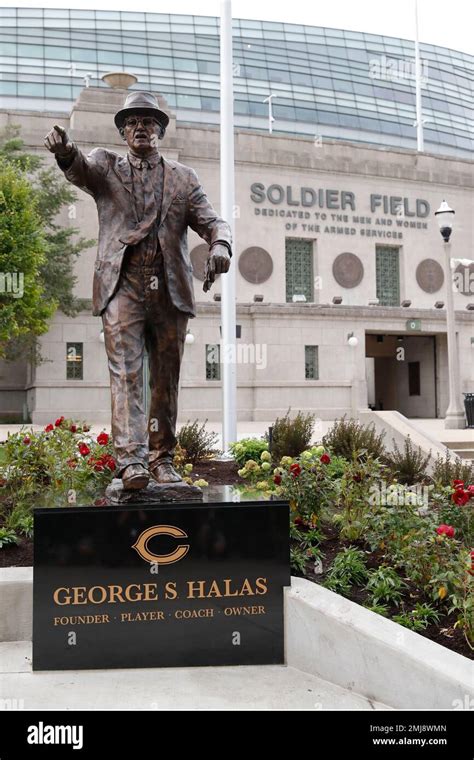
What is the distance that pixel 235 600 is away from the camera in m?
5.18

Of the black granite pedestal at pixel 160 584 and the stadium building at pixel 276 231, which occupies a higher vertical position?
the stadium building at pixel 276 231

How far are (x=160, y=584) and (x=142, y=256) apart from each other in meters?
2.46

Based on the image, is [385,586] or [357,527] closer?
[385,586]

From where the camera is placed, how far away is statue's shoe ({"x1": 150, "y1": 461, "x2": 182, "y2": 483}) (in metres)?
5.85

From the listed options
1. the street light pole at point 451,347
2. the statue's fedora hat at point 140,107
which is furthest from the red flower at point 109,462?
the street light pole at point 451,347

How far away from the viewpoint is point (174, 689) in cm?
466

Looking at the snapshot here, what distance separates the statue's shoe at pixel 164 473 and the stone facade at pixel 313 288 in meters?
23.2

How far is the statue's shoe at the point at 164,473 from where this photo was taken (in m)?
5.85

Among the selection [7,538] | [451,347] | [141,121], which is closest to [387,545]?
[7,538]

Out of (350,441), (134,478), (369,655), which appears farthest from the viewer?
(350,441)

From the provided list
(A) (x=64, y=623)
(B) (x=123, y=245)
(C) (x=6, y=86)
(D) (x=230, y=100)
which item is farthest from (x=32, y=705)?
(C) (x=6, y=86)
